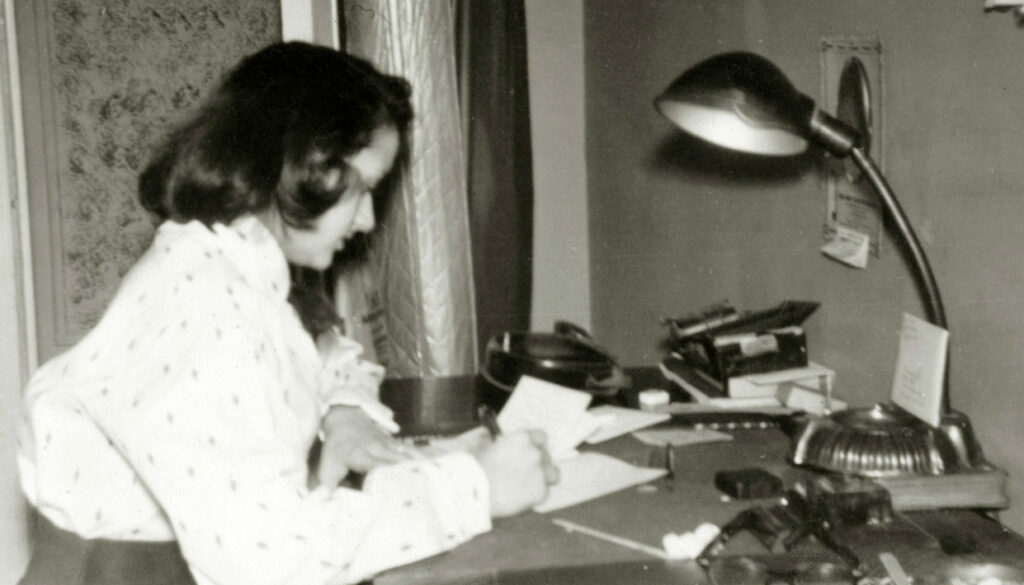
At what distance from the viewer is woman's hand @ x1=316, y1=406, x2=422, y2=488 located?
131cm

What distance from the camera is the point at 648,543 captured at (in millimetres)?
1025

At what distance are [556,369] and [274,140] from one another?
0.66 metres

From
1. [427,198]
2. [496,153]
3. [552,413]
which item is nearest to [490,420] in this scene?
[552,413]

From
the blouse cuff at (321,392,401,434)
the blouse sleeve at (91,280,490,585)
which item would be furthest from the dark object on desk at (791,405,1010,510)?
the blouse cuff at (321,392,401,434)

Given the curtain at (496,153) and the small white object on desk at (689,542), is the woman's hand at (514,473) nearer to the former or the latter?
the small white object on desk at (689,542)

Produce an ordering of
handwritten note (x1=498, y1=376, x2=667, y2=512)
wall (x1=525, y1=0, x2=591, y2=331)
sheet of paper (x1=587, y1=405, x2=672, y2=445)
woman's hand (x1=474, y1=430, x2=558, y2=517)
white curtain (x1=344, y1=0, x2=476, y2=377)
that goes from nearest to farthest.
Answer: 1. woman's hand (x1=474, y1=430, x2=558, y2=517)
2. handwritten note (x1=498, y1=376, x2=667, y2=512)
3. sheet of paper (x1=587, y1=405, x2=672, y2=445)
4. white curtain (x1=344, y1=0, x2=476, y2=377)
5. wall (x1=525, y1=0, x2=591, y2=331)

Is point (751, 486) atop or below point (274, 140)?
below

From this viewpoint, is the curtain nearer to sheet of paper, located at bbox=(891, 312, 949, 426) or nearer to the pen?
the pen

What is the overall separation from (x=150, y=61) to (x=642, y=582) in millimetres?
2298

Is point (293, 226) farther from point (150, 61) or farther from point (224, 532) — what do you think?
point (150, 61)

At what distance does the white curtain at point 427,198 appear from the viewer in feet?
7.10

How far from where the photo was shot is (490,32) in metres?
2.58

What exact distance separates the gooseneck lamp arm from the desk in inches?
7.9

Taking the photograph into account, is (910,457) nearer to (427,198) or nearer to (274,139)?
(274,139)
